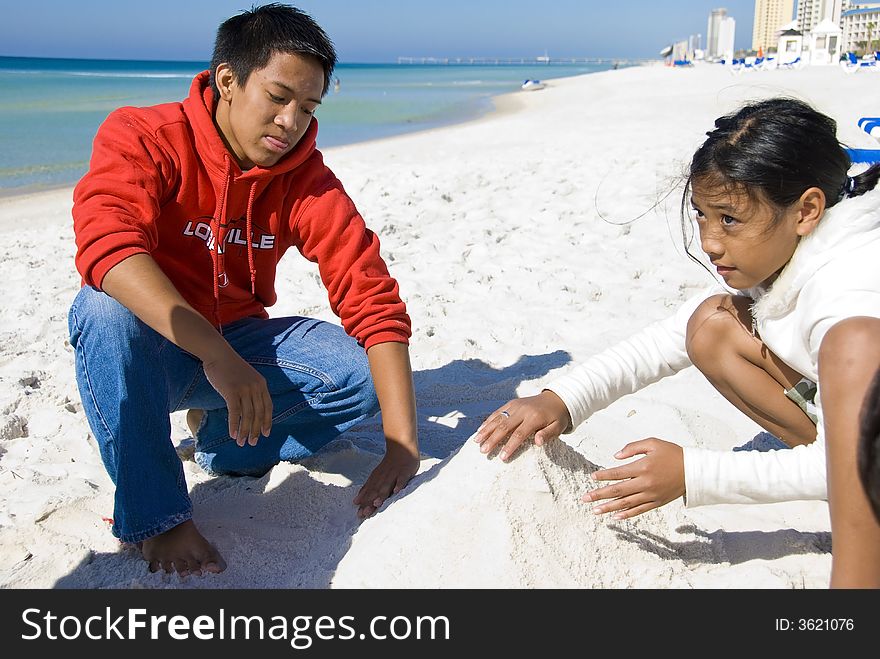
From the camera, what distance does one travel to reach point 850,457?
1.24 meters

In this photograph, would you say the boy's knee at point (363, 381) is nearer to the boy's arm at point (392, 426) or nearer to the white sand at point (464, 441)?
the boy's arm at point (392, 426)

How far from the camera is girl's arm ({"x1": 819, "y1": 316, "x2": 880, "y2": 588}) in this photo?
48.3 inches

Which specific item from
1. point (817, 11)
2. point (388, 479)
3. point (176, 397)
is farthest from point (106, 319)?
point (817, 11)

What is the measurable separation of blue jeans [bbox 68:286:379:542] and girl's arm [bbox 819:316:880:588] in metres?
1.18

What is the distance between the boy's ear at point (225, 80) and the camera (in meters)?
1.98

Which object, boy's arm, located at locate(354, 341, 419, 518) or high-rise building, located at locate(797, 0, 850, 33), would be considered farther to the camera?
high-rise building, located at locate(797, 0, 850, 33)

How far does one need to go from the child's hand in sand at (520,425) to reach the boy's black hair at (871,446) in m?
0.64

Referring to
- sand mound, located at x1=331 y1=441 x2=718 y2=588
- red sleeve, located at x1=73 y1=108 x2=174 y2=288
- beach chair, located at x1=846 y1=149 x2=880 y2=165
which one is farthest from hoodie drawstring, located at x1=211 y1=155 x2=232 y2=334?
beach chair, located at x1=846 y1=149 x2=880 y2=165

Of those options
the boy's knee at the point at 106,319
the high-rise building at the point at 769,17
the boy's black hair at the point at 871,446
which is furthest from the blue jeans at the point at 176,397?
the high-rise building at the point at 769,17

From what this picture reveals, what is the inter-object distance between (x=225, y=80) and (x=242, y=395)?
0.87 m

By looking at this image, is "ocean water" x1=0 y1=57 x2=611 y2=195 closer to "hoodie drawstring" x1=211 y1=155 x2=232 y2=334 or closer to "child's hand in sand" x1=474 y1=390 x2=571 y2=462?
"hoodie drawstring" x1=211 y1=155 x2=232 y2=334
